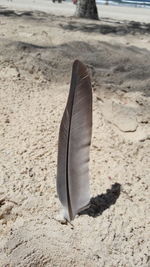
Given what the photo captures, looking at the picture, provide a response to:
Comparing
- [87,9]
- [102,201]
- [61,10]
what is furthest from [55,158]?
[61,10]

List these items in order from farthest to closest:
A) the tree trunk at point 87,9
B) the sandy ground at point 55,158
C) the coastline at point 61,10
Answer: the coastline at point 61,10 < the tree trunk at point 87,9 < the sandy ground at point 55,158

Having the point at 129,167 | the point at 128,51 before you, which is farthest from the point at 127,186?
the point at 128,51

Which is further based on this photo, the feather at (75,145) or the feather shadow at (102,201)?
the feather shadow at (102,201)

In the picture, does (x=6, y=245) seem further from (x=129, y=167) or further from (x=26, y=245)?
(x=129, y=167)

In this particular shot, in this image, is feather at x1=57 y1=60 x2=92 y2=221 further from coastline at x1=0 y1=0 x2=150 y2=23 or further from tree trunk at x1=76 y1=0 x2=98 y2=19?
coastline at x1=0 y1=0 x2=150 y2=23

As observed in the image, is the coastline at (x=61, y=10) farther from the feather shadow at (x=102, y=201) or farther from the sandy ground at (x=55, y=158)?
the feather shadow at (x=102, y=201)

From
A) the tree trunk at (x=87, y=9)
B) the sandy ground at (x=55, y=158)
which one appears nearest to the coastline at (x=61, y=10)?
the tree trunk at (x=87, y=9)

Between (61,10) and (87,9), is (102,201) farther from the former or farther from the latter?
(61,10)
